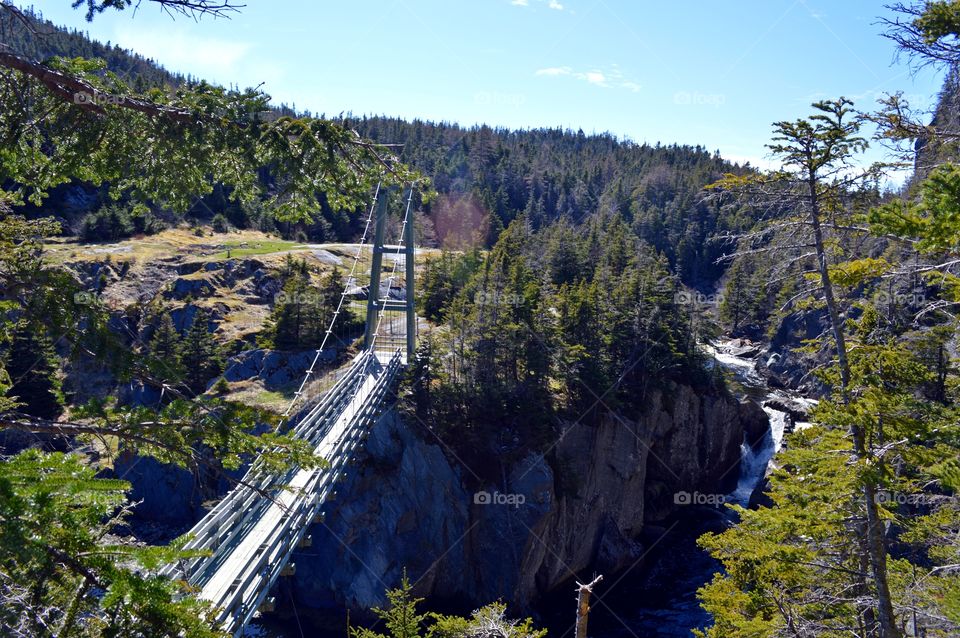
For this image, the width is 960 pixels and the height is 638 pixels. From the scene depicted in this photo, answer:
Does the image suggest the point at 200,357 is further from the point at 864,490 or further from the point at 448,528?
the point at 864,490

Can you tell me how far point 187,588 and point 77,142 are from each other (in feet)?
12.3

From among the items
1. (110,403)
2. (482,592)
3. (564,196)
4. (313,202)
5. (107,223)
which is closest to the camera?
(110,403)

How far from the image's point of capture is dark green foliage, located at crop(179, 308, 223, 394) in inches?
874

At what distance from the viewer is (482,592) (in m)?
17.3

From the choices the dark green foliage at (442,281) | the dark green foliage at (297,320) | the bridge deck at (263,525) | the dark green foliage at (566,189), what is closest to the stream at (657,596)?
the bridge deck at (263,525)

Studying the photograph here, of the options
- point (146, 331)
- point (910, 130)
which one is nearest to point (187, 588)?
point (910, 130)

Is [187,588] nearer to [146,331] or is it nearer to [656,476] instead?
[656,476]

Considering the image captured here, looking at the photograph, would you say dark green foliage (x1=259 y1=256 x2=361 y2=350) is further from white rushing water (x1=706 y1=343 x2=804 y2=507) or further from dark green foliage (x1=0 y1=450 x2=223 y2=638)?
dark green foliage (x1=0 y1=450 x2=223 y2=638)

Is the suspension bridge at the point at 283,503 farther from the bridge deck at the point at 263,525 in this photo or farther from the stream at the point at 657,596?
the stream at the point at 657,596

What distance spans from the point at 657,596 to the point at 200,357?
19126mm

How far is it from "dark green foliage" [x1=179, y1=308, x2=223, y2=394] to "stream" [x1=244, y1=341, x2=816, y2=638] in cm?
992

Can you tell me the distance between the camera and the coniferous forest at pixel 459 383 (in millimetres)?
3744

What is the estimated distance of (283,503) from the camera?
33.7ft

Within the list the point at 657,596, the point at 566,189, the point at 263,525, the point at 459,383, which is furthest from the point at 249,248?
the point at 566,189
